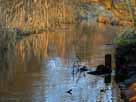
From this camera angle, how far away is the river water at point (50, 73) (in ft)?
35.1

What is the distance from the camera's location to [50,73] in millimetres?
14344

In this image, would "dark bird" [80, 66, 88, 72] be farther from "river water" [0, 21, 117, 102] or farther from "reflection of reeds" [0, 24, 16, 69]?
"reflection of reeds" [0, 24, 16, 69]

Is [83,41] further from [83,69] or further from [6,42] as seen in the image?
[83,69]

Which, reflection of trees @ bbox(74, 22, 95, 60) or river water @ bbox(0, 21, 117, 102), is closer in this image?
river water @ bbox(0, 21, 117, 102)

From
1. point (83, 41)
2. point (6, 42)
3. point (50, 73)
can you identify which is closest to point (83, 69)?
point (50, 73)

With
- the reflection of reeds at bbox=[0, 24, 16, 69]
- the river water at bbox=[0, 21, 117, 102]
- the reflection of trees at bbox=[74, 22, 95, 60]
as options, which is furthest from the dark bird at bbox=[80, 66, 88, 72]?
the reflection of reeds at bbox=[0, 24, 16, 69]

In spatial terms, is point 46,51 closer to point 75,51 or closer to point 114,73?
point 75,51

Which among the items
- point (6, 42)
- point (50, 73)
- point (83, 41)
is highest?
point (6, 42)

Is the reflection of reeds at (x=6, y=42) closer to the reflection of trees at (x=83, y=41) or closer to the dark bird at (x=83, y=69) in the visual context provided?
the reflection of trees at (x=83, y=41)

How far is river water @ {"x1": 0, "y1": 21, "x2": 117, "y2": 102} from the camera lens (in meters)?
10.7

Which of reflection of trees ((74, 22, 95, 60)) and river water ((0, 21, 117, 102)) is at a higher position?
reflection of trees ((74, 22, 95, 60))

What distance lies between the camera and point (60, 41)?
2441 centimetres

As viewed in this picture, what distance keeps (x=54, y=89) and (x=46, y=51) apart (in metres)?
9.17

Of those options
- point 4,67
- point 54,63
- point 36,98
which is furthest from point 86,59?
point 36,98
